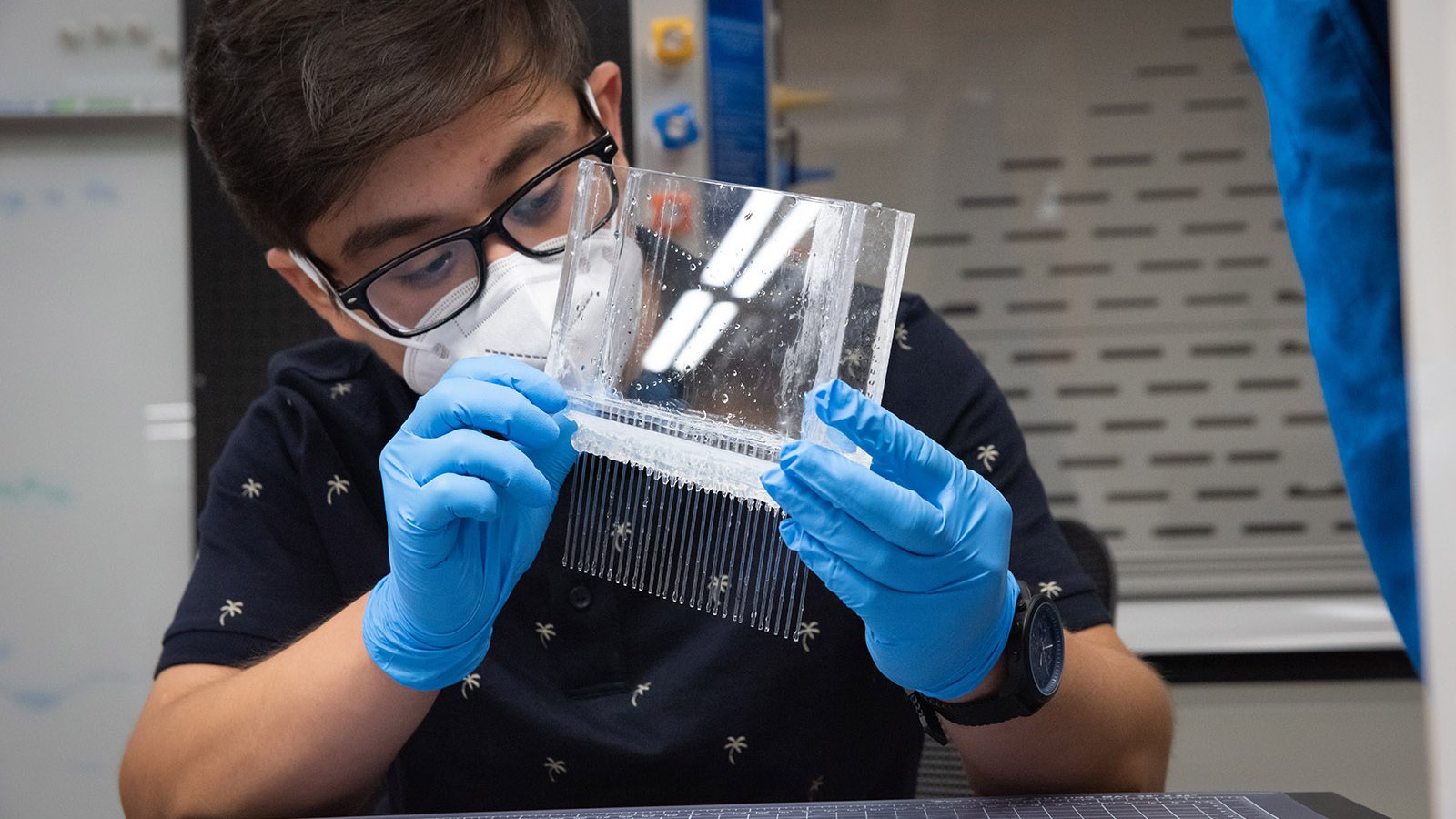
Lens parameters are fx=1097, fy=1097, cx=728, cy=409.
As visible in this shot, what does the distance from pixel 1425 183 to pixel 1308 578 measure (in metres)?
2.60

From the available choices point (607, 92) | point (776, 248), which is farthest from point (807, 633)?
point (607, 92)

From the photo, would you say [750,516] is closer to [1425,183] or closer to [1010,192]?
[1425,183]

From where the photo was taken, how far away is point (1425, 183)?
33 cm

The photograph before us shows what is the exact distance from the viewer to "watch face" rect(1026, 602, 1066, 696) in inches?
32.5

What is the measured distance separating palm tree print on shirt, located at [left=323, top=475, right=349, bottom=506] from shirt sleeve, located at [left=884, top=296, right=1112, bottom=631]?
60 cm

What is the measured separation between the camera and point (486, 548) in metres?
0.90

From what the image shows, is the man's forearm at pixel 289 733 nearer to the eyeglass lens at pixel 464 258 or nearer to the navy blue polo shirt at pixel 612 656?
the navy blue polo shirt at pixel 612 656

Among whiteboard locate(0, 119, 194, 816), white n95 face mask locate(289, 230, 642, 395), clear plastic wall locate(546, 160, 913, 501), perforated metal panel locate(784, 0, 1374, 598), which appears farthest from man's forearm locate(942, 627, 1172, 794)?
whiteboard locate(0, 119, 194, 816)

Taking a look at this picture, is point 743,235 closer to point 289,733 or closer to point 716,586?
point 716,586

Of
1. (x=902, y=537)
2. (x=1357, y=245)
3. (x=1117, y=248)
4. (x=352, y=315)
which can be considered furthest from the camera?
(x=1117, y=248)

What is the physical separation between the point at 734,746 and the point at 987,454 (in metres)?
0.39

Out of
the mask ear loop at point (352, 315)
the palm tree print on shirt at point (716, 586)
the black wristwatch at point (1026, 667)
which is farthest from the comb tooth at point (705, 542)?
the mask ear loop at point (352, 315)

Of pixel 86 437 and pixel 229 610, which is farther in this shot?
pixel 86 437

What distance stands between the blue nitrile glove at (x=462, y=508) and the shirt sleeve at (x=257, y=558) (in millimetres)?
249
